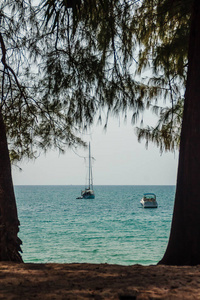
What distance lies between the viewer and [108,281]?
3254 mm

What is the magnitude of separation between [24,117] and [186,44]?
2819mm

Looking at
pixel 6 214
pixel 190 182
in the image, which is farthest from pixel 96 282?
pixel 190 182

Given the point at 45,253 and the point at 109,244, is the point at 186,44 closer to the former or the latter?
the point at 45,253

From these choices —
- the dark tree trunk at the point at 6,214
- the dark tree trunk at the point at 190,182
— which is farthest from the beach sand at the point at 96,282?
the dark tree trunk at the point at 190,182

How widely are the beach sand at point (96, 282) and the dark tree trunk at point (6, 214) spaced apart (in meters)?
0.41

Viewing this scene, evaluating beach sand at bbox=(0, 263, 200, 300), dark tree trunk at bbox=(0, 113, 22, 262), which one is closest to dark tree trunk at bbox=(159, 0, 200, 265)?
beach sand at bbox=(0, 263, 200, 300)

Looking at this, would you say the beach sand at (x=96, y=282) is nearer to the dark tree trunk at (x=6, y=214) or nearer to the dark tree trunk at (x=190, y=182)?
the dark tree trunk at (x=6, y=214)

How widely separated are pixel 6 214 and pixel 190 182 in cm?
244

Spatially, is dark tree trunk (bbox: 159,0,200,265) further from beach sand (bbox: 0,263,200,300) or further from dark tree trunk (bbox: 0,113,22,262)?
dark tree trunk (bbox: 0,113,22,262)

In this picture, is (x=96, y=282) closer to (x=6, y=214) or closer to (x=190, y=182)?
(x=6, y=214)

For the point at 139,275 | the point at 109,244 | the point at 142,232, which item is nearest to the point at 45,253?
the point at 109,244

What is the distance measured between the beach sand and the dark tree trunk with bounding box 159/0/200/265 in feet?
2.18

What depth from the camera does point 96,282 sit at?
3.20 meters

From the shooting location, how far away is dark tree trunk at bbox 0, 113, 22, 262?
4.45 meters
